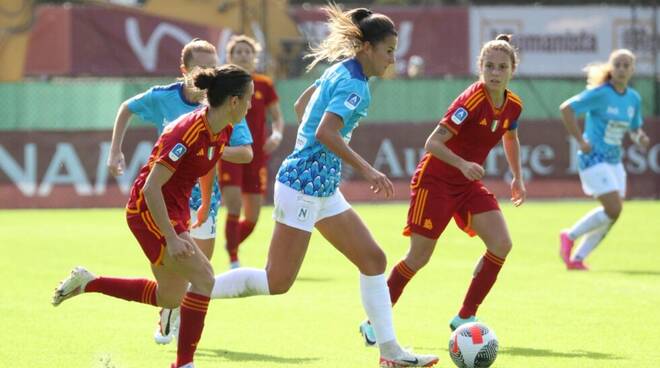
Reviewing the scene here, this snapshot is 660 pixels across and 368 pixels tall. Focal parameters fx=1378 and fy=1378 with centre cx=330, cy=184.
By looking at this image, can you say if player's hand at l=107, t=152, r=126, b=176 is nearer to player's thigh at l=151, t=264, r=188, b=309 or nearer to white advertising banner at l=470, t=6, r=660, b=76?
player's thigh at l=151, t=264, r=188, b=309

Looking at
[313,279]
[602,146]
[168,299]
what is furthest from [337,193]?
[602,146]

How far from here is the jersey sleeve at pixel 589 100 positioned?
42.9ft

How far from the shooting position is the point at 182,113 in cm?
858

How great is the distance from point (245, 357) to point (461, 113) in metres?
1.96

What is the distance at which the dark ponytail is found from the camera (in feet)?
22.2

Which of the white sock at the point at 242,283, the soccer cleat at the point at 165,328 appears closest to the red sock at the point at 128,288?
the white sock at the point at 242,283

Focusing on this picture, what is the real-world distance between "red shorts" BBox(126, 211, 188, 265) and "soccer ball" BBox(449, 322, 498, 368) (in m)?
1.64

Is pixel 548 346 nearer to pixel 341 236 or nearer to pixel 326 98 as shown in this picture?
pixel 341 236

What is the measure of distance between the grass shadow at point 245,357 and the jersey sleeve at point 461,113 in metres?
1.66

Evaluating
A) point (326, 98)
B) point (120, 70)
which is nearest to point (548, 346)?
point (326, 98)

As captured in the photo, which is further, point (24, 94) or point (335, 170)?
point (24, 94)

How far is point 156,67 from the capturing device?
31.0 m

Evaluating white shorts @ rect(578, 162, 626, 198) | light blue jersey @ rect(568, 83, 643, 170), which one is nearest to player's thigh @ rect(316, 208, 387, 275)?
white shorts @ rect(578, 162, 626, 198)

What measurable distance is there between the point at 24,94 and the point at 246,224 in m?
10.2
